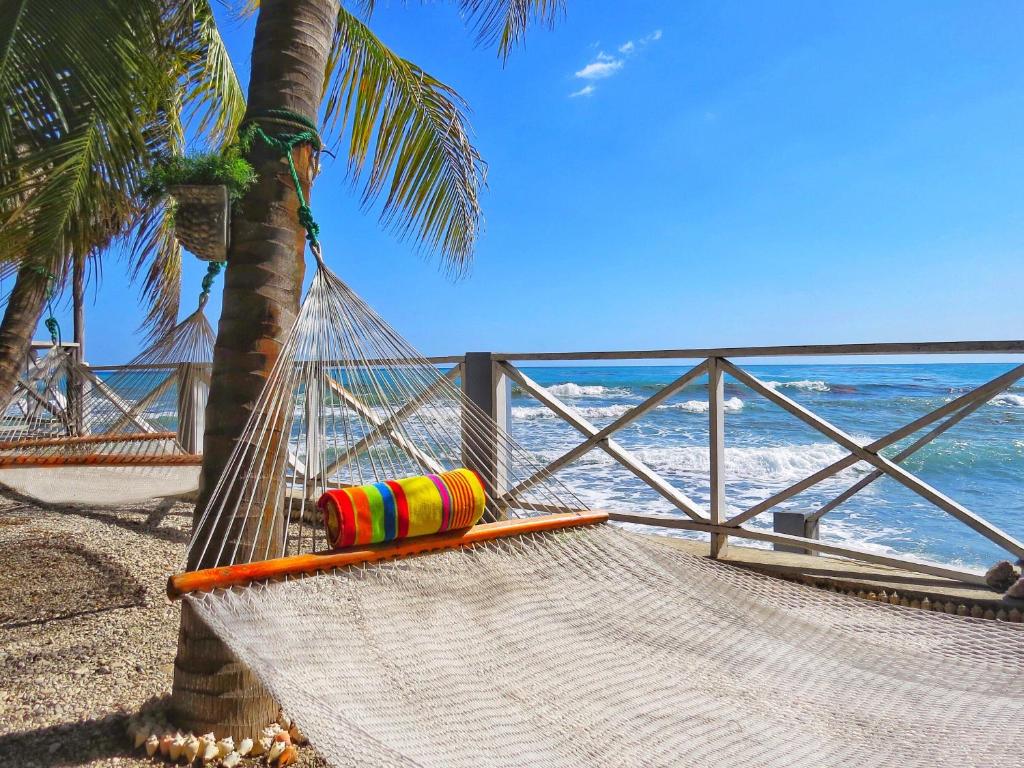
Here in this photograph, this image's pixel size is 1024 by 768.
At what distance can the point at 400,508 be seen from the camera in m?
1.19

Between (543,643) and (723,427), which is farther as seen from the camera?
(723,427)

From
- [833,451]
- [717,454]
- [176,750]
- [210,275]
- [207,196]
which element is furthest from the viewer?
[833,451]

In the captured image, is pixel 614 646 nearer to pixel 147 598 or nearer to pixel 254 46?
pixel 254 46

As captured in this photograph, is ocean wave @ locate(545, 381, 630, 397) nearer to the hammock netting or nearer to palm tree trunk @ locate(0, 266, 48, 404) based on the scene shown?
the hammock netting

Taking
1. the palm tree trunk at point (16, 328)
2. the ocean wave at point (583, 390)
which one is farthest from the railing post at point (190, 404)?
the ocean wave at point (583, 390)

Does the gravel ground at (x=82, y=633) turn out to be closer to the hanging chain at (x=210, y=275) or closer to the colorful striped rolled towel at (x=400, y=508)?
the colorful striped rolled towel at (x=400, y=508)

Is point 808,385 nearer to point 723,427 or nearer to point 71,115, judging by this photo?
point 723,427

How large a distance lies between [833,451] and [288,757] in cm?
951

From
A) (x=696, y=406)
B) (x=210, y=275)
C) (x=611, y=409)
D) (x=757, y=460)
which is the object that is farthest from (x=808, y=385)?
(x=210, y=275)

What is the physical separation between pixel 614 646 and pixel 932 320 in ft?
79.7

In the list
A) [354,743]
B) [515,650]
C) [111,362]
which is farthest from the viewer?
[111,362]

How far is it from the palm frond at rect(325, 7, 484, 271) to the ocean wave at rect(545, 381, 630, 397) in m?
13.9

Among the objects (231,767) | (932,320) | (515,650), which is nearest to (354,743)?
(515,650)

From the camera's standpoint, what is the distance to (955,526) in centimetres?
548
